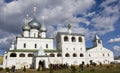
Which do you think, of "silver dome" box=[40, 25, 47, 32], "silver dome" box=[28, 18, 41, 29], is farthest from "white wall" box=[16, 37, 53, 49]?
"silver dome" box=[28, 18, 41, 29]

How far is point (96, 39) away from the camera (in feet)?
216

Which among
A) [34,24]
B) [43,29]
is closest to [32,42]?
[43,29]

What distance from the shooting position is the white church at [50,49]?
172 feet

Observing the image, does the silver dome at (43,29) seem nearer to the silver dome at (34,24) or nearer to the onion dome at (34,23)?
the silver dome at (34,24)

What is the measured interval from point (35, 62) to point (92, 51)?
21255 millimetres

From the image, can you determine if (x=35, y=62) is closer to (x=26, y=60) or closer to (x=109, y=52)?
(x=26, y=60)

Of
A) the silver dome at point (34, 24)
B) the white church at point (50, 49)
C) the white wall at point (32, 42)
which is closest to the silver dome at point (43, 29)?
the white church at point (50, 49)

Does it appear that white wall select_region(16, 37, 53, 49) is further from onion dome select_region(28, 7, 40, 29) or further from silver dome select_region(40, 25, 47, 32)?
onion dome select_region(28, 7, 40, 29)

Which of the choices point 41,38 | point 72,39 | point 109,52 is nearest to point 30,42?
point 41,38

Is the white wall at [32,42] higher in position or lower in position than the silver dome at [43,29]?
lower

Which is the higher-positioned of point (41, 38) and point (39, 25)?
point (39, 25)

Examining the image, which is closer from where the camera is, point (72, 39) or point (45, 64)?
point (45, 64)

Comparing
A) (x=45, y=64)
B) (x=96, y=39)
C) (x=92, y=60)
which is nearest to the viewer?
(x=45, y=64)

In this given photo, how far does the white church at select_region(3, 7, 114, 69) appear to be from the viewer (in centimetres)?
5253
